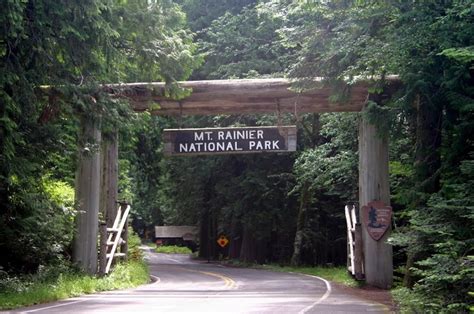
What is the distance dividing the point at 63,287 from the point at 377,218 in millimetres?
7975

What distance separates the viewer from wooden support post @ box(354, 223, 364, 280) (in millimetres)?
18344

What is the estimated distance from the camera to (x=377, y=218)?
17812 millimetres

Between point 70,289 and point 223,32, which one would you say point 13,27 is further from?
point 223,32

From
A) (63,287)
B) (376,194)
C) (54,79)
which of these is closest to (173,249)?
(376,194)

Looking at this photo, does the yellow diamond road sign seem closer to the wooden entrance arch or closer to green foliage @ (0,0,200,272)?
the wooden entrance arch

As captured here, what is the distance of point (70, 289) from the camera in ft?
50.2

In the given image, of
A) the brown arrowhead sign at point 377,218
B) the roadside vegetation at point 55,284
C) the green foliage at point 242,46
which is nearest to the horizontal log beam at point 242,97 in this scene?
the brown arrowhead sign at point 377,218

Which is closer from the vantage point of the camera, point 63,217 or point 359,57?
point 359,57

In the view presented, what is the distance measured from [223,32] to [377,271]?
21392 mm

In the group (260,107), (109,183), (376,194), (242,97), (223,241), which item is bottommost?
(223,241)

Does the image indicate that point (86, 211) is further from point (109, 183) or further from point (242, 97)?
point (242, 97)

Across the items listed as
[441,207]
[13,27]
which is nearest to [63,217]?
[13,27]

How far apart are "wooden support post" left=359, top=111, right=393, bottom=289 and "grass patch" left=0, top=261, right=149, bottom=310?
6730mm

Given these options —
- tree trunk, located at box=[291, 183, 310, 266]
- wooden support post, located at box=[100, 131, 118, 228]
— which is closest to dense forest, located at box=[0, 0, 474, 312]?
wooden support post, located at box=[100, 131, 118, 228]
